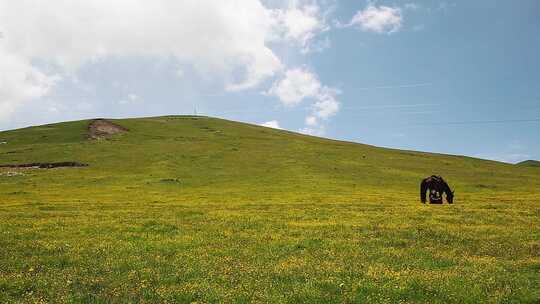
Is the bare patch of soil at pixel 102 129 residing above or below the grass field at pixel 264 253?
above

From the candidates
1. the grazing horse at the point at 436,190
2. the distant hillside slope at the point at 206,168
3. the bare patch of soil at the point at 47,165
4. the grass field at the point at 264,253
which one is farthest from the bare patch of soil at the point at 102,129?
the grazing horse at the point at 436,190

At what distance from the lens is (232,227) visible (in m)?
25.5

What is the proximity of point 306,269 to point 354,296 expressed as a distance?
10.6 feet

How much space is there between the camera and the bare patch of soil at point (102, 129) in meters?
103

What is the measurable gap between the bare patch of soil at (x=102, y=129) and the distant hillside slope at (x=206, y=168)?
1794 mm

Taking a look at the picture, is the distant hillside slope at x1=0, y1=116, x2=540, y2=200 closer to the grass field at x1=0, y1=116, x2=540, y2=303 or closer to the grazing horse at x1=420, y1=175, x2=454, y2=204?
the grass field at x1=0, y1=116, x2=540, y2=303

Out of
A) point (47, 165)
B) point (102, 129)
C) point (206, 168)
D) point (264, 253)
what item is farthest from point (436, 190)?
point (102, 129)

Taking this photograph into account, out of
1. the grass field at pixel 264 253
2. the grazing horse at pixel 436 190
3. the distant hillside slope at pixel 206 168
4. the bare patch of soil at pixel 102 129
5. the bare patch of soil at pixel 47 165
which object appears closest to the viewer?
the grass field at pixel 264 253

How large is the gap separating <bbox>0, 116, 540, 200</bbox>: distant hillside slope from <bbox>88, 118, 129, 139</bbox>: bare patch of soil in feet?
5.88

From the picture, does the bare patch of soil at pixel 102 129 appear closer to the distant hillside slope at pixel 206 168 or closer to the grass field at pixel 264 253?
the distant hillside slope at pixel 206 168

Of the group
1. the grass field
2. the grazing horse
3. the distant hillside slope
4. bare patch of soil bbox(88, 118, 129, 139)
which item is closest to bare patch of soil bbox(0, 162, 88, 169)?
the distant hillside slope

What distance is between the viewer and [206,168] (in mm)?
75125

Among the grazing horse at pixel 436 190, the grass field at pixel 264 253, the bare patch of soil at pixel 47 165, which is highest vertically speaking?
the bare patch of soil at pixel 47 165

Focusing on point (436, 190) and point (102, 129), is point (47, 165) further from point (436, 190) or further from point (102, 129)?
point (436, 190)
